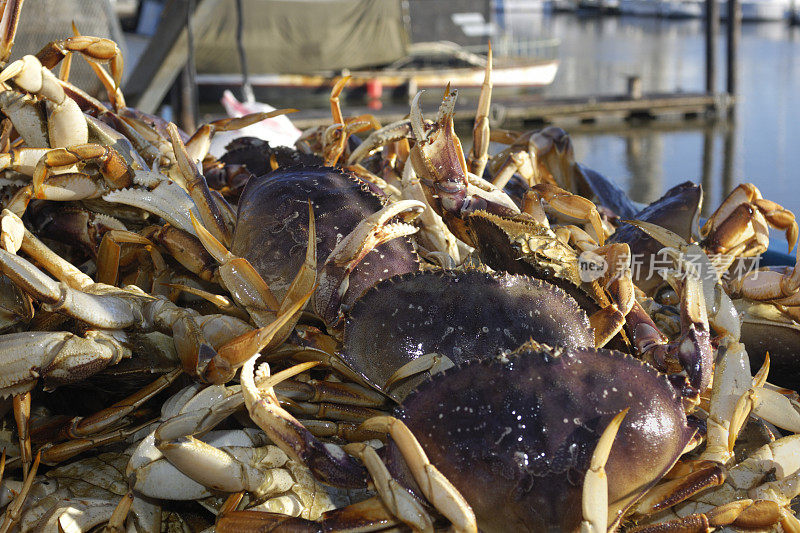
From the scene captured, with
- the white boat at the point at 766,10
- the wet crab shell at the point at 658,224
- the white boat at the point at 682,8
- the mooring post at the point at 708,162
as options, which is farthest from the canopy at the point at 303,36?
the white boat at the point at 682,8

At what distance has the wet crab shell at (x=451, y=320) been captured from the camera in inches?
54.4

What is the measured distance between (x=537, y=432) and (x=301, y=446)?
367 millimetres

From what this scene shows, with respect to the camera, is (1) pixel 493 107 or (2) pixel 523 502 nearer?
(2) pixel 523 502

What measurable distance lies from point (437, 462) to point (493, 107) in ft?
28.1

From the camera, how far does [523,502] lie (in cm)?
114

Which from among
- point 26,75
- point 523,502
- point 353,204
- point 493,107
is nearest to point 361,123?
point 353,204

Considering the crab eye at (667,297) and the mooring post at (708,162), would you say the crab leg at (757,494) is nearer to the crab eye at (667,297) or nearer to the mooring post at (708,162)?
the crab eye at (667,297)

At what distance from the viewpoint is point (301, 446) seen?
1196mm

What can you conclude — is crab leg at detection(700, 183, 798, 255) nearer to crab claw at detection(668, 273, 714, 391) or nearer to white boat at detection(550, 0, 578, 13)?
crab claw at detection(668, 273, 714, 391)

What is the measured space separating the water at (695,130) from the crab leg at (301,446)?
22.6 ft

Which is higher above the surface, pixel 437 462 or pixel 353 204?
pixel 353 204

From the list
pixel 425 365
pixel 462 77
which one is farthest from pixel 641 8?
pixel 425 365

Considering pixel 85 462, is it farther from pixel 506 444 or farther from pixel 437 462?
pixel 506 444

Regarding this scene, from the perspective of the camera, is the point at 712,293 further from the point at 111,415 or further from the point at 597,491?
the point at 111,415
